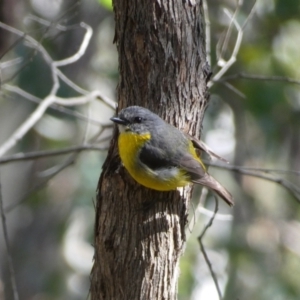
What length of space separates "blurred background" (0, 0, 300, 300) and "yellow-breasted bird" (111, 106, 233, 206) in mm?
2199

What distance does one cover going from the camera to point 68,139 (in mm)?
9031

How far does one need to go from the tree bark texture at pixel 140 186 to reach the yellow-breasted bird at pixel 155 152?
0.09m

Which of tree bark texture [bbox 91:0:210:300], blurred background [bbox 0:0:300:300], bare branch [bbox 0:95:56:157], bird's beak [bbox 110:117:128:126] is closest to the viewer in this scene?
tree bark texture [bbox 91:0:210:300]

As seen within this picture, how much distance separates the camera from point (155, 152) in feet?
13.1

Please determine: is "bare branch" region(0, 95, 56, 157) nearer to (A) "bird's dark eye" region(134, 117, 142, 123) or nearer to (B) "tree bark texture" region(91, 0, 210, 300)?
(B) "tree bark texture" region(91, 0, 210, 300)

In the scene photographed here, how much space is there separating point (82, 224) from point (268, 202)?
2749 mm

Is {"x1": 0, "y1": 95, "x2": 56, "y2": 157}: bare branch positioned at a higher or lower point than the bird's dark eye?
lower

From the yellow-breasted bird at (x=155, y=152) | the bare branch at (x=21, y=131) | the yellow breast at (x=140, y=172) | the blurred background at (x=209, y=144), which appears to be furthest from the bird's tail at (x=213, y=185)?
the blurred background at (x=209, y=144)

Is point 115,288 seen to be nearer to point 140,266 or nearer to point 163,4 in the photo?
point 140,266

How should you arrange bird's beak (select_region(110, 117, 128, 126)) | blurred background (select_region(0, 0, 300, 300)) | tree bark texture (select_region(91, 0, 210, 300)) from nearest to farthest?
tree bark texture (select_region(91, 0, 210, 300))
bird's beak (select_region(110, 117, 128, 126))
blurred background (select_region(0, 0, 300, 300))

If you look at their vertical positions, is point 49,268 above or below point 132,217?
below

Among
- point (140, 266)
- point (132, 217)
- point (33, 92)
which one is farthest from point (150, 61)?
point (33, 92)

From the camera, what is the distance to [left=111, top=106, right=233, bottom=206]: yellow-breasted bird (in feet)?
12.2

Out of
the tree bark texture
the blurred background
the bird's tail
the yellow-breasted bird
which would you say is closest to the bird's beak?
the yellow-breasted bird
